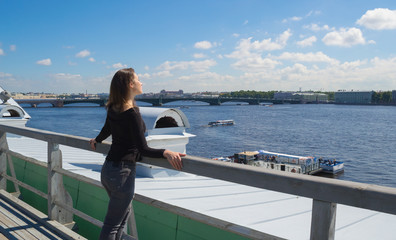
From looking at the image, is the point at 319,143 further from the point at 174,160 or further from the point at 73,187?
the point at 174,160

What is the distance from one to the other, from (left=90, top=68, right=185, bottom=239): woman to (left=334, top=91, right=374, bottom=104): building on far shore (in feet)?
638

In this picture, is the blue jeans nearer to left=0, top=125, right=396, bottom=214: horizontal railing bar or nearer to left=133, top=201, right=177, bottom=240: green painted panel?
left=0, top=125, right=396, bottom=214: horizontal railing bar

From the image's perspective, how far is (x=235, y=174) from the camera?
1.73m

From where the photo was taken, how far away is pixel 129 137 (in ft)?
6.80

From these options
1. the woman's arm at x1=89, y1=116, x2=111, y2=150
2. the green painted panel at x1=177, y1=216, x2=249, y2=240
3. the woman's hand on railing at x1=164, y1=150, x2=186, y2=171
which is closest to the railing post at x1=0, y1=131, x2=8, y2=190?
the woman's arm at x1=89, y1=116, x2=111, y2=150

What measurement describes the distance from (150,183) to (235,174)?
3471 millimetres

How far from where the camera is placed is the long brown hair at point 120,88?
2.04 meters

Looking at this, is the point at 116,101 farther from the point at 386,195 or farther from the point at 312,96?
the point at 312,96

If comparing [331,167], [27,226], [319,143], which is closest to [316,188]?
[27,226]

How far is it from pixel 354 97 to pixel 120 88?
197938mm

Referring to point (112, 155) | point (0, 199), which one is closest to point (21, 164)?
point (0, 199)

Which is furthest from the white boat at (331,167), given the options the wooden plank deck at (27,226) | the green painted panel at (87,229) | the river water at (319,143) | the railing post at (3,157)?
the wooden plank deck at (27,226)

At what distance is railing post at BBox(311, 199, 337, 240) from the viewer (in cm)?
141

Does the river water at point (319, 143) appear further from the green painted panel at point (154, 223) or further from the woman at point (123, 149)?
the woman at point (123, 149)
